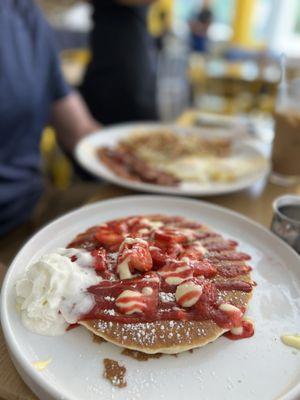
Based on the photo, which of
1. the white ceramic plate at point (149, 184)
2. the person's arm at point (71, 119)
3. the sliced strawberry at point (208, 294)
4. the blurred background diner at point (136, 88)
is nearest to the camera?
the sliced strawberry at point (208, 294)

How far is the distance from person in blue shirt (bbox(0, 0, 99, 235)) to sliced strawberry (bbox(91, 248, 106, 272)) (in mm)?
735

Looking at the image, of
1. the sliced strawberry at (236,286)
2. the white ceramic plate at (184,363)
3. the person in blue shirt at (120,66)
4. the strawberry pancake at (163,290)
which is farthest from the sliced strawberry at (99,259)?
the person in blue shirt at (120,66)

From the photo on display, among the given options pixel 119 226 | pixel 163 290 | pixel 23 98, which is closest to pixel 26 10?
pixel 23 98

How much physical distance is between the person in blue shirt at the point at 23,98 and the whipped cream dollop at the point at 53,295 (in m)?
0.77

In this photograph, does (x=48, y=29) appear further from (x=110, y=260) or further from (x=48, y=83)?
(x=110, y=260)

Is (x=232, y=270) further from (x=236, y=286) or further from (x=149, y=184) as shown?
(x=149, y=184)

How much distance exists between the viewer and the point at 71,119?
1.72 meters

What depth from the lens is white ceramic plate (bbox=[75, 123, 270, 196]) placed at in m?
1.14

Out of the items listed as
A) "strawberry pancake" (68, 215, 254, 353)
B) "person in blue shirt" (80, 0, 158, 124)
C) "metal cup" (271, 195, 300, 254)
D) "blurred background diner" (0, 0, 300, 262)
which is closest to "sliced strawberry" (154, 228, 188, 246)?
"strawberry pancake" (68, 215, 254, 353)

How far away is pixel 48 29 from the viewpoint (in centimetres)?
165

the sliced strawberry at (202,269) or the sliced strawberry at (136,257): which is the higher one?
the sliced strawberry at (136,257)

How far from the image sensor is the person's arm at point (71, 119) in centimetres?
171

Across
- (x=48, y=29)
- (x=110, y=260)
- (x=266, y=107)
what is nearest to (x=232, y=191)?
(x=110, y=260)

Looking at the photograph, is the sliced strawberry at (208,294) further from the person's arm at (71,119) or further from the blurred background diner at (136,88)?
the person's arm at (71,119)
